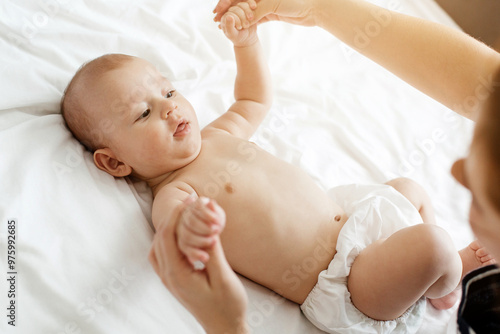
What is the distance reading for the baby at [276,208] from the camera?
0.84 metres

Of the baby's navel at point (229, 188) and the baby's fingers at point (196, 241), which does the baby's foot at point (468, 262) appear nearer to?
the baby's navel at point (229, 188)

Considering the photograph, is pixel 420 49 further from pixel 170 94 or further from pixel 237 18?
pixel 170 94

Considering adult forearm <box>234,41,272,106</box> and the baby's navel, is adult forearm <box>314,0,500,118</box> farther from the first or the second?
the baby's navel

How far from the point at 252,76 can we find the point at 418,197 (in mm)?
514

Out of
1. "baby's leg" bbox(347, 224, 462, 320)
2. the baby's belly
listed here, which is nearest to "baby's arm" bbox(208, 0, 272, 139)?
the baby's belly

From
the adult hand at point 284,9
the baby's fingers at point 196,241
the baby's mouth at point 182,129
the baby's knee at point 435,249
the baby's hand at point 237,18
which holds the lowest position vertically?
the baby's mouth at point 182,129

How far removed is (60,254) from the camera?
2.62ft

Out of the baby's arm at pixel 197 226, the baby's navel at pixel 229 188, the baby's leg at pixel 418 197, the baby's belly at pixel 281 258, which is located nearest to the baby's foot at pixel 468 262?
the baby's leg at pixel 418 197

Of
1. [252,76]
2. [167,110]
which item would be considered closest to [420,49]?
[252,76]

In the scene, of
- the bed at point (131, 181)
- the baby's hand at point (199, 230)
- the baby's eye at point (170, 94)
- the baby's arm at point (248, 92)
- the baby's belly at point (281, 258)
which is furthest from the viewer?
the baby's arm at point (248, 92)

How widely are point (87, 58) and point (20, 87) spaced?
20cm

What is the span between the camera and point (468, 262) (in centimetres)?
97

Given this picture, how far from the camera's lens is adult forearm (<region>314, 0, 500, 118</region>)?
865mm

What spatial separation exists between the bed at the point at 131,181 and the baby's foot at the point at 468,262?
0.9 inches
